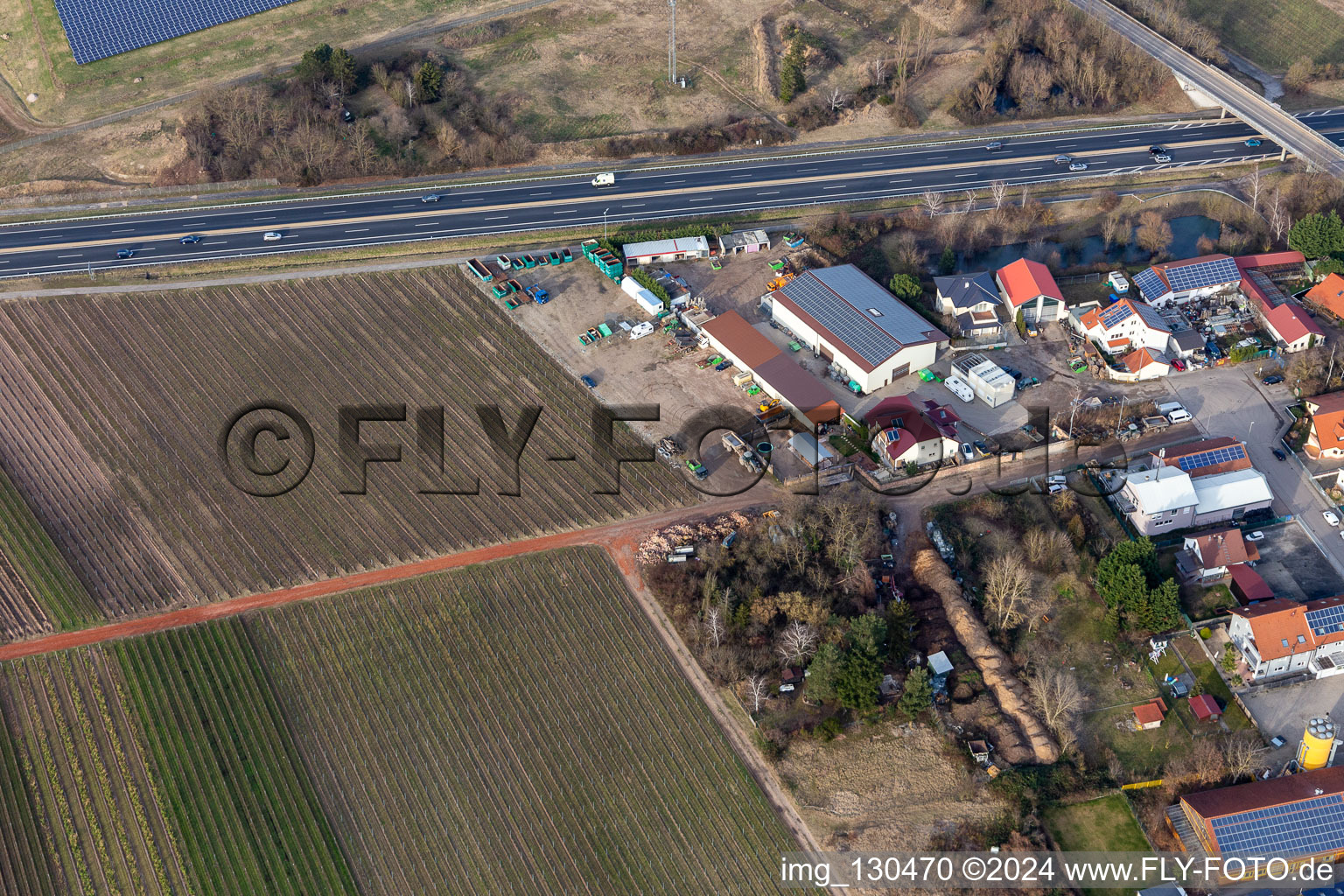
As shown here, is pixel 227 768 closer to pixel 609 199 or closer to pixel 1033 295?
pixel 609 199

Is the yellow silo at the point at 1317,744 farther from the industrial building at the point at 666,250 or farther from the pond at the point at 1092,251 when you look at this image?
the industrial building at the point at 666,250

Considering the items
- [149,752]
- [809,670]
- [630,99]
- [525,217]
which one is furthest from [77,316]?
[809,670]

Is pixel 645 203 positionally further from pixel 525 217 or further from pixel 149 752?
pixel 149 752

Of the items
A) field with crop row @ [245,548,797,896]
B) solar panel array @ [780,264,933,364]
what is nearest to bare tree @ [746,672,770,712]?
field with crop row @ [245,548,797,896]

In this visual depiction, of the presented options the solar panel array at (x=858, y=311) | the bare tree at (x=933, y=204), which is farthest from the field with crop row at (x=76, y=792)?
the bare tree at (x=933, y=204)

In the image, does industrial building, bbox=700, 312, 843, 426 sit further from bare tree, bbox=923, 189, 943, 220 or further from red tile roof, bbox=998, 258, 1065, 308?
bare tree, bbox=923, 189, 943, 220

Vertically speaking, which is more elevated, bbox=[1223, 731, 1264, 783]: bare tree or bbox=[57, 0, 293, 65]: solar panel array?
bbox=[57, 0, 293, 65]: solar panel array
